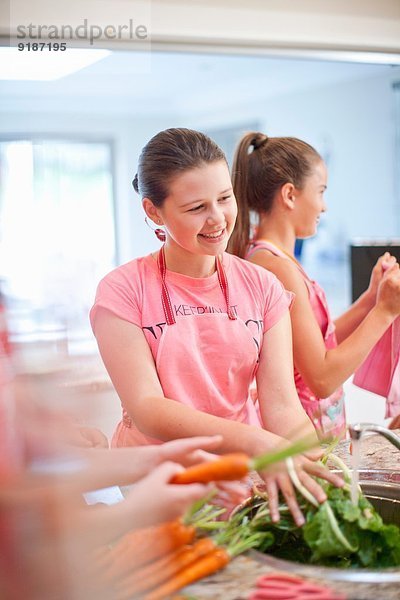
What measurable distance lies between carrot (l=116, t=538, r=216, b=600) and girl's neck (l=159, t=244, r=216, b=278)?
681 mm

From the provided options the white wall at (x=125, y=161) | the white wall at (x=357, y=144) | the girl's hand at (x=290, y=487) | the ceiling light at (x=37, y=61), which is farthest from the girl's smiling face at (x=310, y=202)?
the white wall at (x=125, y=161)

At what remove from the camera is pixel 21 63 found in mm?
3789

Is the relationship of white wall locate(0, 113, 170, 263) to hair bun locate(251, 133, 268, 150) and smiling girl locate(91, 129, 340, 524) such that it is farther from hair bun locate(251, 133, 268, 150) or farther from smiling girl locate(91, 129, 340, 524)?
smiling girl locate(91, 129, 340, 524)

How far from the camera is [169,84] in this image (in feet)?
24.6

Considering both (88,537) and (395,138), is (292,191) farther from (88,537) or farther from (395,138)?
(395,138)

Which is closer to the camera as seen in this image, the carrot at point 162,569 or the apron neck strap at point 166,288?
the carrot at point 162,569

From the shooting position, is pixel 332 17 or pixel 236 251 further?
pixel 332 17

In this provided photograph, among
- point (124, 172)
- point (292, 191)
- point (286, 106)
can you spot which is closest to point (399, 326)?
point (292, 191)

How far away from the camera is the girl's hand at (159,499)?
1.02m

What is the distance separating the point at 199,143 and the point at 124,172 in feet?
24.7

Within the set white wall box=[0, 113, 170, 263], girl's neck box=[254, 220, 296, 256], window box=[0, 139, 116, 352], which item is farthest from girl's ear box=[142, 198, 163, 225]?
white wall box=[0, 113, 170, 263]

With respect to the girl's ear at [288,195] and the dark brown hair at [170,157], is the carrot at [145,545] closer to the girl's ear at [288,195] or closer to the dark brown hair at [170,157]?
the dark brown hair at [170,157]

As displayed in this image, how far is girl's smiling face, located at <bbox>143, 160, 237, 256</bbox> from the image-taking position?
1.65 m

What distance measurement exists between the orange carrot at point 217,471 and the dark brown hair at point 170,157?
0.74 metres
